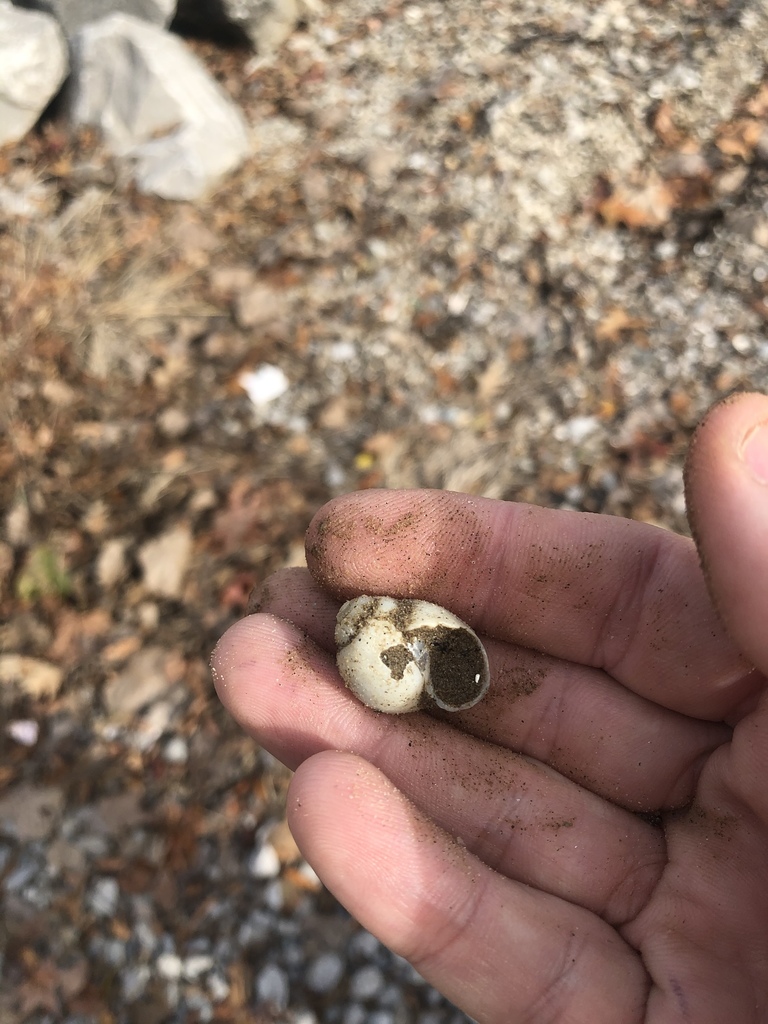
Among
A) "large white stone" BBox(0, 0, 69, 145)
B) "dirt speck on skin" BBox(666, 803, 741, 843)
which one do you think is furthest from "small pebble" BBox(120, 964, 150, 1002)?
"large white stone" BBox(0, 0, 69, 145)

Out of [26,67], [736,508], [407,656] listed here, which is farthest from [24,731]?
[26,67]

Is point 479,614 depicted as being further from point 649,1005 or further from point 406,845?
point 649,1005

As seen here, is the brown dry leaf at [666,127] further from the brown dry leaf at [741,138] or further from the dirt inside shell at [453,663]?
the dirt inside shell at [453,663]

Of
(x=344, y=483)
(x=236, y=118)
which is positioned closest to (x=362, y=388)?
(x=344, y=483)

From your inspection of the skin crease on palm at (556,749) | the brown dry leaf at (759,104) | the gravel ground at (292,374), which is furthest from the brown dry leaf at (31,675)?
the brown dry leaf at (759,104)

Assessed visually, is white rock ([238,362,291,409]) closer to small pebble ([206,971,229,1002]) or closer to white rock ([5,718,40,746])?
white rock ([5,718,40,746])
